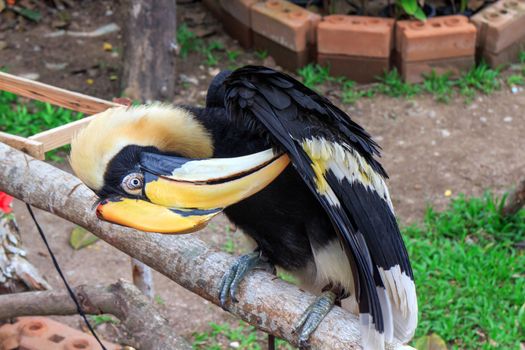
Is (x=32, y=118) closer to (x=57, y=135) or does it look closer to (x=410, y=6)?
(x=57, y=135)

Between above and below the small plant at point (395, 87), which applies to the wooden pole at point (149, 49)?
above

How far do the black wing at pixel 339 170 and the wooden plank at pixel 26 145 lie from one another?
2.08ft

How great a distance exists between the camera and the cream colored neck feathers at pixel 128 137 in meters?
1.55

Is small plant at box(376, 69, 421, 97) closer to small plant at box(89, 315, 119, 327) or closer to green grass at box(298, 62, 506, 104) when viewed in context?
green grass at box(298, 62, 506, 104)

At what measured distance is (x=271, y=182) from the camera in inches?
66.9

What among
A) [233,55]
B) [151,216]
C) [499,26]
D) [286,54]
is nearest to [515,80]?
[499,26]

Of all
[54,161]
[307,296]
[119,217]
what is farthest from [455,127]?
[119,217]

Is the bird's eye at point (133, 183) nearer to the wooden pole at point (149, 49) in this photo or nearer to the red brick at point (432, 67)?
the wooden pole at point (149, 49)

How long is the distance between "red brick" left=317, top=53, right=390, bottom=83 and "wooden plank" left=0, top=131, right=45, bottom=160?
2.30 metres

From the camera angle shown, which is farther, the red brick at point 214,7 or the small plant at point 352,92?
the red brick at point 214,7

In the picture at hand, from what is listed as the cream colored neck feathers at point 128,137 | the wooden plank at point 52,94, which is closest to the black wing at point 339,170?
the cream colored neck feathers at point 128,137

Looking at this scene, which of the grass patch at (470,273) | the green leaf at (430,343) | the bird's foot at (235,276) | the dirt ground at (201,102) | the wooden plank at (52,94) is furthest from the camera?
the dirt ground at (201,102)

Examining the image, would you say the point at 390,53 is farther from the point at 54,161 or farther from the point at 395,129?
the point at 54,161

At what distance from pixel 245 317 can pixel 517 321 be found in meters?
1.26
